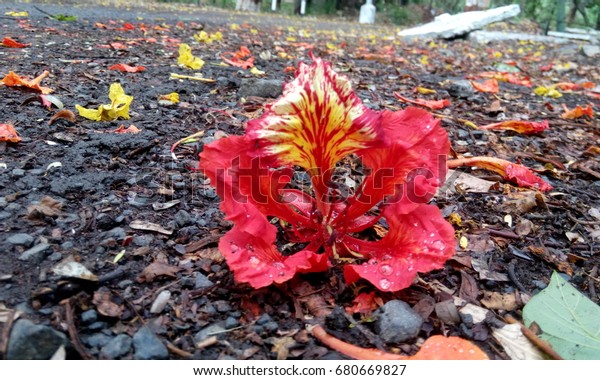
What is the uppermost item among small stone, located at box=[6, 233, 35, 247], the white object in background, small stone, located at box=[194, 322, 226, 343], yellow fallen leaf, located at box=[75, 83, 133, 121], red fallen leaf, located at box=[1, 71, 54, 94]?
the white object in background

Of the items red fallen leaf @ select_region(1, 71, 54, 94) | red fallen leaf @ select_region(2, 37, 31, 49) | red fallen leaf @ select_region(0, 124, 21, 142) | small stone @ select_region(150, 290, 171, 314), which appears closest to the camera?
small stone @ select_region(150, 290, 171, 314)

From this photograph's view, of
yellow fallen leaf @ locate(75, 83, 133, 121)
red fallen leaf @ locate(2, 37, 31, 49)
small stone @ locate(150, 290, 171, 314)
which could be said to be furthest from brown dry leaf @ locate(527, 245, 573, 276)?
red fallen leaf @ locate(2, 37, 31, 49)

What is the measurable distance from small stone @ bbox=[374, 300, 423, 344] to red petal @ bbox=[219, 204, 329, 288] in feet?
0.69

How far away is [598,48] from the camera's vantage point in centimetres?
923

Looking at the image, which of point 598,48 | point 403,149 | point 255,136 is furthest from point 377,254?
point 598,48

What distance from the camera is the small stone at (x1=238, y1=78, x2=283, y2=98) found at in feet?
11.6

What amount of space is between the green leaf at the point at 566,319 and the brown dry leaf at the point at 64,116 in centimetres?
222

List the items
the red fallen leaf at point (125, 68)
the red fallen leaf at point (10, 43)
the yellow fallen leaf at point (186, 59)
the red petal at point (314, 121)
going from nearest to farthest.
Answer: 1. the red petal at point (314, 121)
2. the red fallen leaf at point (125, 68)
3. the yellow fallen leaf at point (186, 59)
4. the red fallen leaf at point (10, 43)

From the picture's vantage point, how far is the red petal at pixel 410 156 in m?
1.55

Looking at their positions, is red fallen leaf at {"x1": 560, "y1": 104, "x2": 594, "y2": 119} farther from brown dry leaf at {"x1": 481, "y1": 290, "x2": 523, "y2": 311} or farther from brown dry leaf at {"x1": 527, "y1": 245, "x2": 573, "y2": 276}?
brown dry leaf at {"x1": 481, "y1": 290, "x2": 523, "y2": 311}

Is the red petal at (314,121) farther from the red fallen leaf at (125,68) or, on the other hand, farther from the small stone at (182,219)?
the red fallen leaf at (125,68)

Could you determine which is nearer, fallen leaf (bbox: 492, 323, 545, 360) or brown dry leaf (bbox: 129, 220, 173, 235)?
fallen leaf (bbox: 492, 323, 545, 360)

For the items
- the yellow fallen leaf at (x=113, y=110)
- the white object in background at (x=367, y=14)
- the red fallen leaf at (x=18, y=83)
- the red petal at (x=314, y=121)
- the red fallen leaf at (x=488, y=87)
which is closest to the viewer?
the red petal at (x=314, y=121)

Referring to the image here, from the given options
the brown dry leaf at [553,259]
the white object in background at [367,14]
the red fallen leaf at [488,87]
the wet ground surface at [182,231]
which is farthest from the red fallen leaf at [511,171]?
the white object in background at [367,14]
